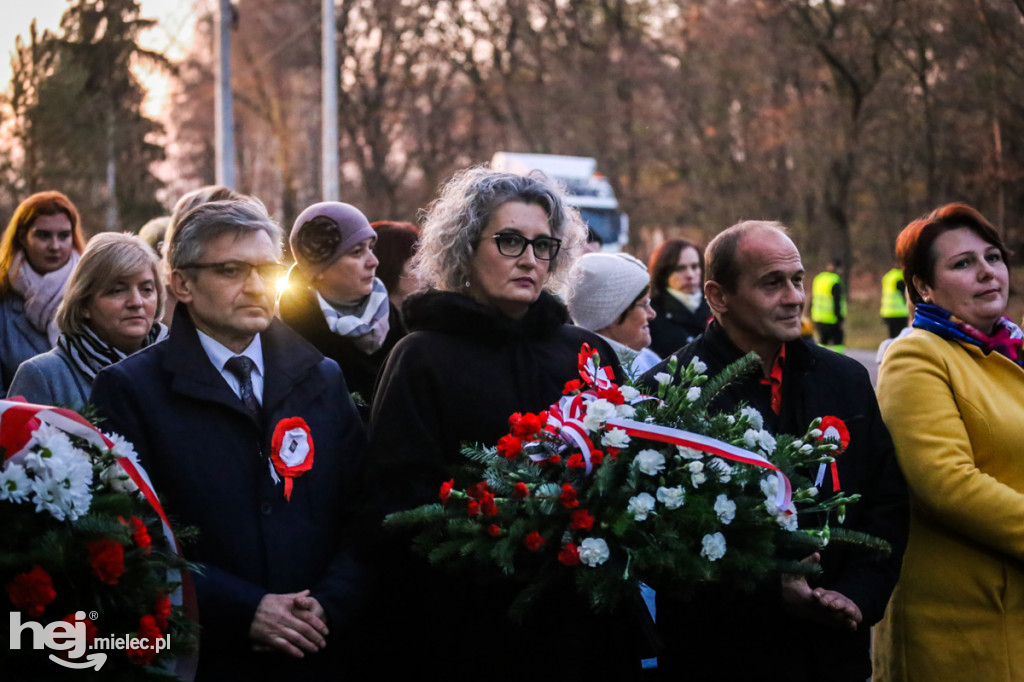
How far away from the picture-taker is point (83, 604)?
8.61 ft

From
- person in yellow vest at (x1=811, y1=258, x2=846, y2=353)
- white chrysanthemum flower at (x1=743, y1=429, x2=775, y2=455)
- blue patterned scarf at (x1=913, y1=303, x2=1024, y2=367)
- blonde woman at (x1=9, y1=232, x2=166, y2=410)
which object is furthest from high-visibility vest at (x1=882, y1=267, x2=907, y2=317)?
white chrysanthemum flower at (x1=743, y1=429, x2=775, y2=455)

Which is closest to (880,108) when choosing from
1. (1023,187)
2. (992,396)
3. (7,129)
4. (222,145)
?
(1023,187)

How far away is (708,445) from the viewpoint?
9.81 ft

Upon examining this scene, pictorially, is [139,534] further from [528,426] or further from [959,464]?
[959,464]

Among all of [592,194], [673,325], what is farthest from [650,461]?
[592,194]

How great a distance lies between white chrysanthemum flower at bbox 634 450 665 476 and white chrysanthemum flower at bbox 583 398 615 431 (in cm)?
13

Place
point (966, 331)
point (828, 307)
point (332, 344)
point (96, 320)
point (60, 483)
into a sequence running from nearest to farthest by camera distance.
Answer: point (60, 483) < point (966, 331) < point (96, 320) < point (332, 344) < point (828, 307)

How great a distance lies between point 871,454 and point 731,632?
0.71 meters

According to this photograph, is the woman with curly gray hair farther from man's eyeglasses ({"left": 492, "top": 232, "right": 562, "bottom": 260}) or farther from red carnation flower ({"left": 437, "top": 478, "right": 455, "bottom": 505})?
red carnation flower ({"left": 437, "top": 478, "right": 455, "bottom": 505})

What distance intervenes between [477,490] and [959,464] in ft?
5.14

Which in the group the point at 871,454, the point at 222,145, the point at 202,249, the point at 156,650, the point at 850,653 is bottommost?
the point at 850,653

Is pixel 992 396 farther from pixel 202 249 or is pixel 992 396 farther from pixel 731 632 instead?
pixel 202 249

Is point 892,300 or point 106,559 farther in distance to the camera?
point 892,300
